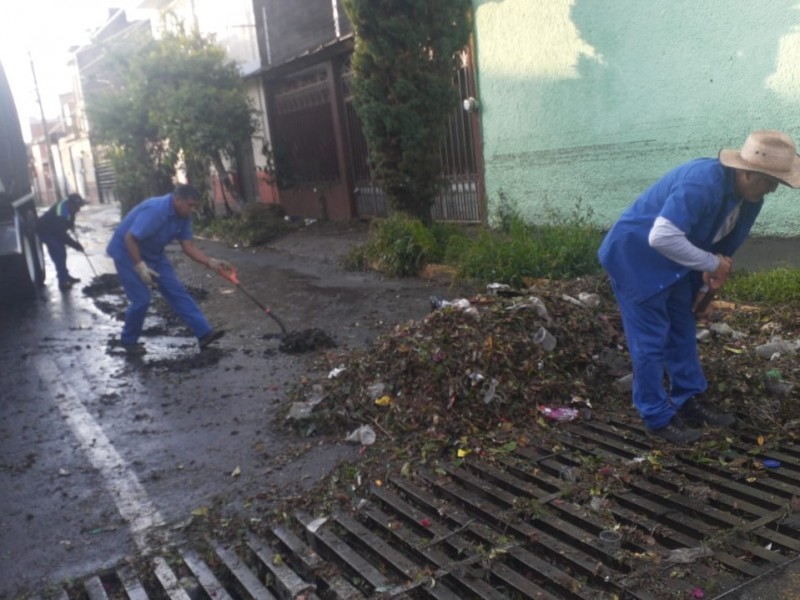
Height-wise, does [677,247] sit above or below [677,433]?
above

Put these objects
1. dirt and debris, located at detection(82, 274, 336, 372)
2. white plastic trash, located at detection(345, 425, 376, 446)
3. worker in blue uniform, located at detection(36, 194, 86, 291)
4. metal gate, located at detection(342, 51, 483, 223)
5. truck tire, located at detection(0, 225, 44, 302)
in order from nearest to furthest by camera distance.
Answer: white plastic trash, located at detection(345, 425, 376, 446)
dirt and debris, located at detection(82, 274, 336, 372)
truck tire, located at detection(0, 225, 44, 302)
worker in blue uniform, located at detection(36, 194, 86, 291)
metal gate, located at detection(342, 51, 483, 223)

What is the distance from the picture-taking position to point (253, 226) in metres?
16.0

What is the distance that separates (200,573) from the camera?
340 centimetres

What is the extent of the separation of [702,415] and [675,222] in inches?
47.4

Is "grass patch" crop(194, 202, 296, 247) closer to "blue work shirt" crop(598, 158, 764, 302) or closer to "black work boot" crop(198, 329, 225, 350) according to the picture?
"black work boot" crop(198, 329, 225, 350)

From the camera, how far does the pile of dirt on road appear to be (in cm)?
451

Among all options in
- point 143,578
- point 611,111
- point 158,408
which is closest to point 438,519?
point 143,578

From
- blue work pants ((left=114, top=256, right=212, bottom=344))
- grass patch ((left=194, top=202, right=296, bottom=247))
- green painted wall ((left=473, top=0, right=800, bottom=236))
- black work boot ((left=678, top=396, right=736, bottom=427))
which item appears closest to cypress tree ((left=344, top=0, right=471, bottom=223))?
green painted wall ((left=473, top=0, right=800, bottom=236))

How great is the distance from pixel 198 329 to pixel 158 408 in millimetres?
1645

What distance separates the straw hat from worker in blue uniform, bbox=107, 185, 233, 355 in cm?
485

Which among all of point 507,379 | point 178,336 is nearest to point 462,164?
point 178,336

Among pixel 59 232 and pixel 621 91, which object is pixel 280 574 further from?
pixel 59 232

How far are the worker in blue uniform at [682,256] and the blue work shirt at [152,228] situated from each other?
440 cm

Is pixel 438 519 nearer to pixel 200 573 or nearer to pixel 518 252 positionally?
pixel 200 573
